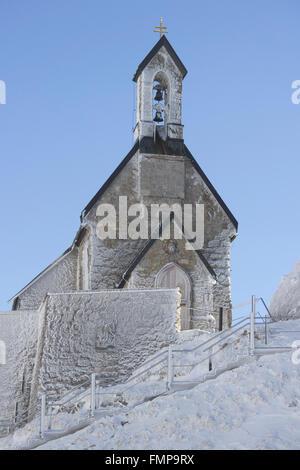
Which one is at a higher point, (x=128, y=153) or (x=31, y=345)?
(x=128, y=153)

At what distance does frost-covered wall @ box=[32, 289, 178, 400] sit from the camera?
26422mm

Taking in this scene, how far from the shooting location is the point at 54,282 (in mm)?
37156

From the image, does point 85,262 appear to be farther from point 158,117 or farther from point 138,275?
point 158,117

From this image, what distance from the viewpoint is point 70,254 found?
37.5 meters

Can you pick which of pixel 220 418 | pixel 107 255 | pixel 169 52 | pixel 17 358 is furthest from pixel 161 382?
pixel 169 52

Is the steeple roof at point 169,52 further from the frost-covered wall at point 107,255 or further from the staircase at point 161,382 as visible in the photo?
the staircase at point 161,382

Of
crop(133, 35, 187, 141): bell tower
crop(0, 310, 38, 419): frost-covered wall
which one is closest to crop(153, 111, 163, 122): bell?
crop(133, 35, 187, 141): bell tower

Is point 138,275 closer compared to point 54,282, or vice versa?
point 138,275

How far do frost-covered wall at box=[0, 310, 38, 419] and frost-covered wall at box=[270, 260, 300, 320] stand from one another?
31.1ft

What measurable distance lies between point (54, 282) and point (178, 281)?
315 inches

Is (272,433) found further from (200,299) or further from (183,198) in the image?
(183,198)

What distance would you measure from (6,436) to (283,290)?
1310cm
